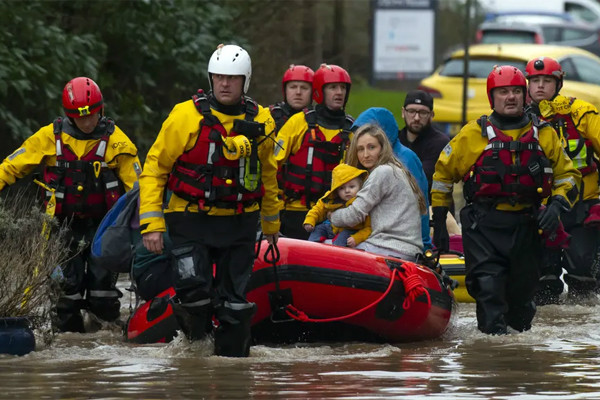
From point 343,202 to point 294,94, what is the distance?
2.37 metres

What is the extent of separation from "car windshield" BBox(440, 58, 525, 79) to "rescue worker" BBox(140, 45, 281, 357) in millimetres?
14950

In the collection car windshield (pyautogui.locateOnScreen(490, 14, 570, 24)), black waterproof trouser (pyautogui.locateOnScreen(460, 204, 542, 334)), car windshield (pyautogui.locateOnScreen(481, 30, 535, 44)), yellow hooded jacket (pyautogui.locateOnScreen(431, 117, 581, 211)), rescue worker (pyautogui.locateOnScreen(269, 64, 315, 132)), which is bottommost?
black waterproof trouser (pyautogui.locateOnScreen(460, 204, 542, 334))

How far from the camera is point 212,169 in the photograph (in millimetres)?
9250

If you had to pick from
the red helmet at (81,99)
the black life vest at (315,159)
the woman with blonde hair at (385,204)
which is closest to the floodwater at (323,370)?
the woman with blonde hair at (385,204)

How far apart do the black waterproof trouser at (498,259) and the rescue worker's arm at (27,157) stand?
2830mm

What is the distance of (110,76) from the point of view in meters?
18.7

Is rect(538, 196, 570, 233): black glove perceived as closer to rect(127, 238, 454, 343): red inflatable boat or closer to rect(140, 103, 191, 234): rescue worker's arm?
rect(127, 238, 454, 343): red inflatable boat

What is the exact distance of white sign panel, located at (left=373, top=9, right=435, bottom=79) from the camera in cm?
2506

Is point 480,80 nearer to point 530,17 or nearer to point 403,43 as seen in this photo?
point 403,43

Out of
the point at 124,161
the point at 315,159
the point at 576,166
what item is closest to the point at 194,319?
the point at 124,161

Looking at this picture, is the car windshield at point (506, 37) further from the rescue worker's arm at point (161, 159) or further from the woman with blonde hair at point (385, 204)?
the rescue worker's arm at point (161, 159)

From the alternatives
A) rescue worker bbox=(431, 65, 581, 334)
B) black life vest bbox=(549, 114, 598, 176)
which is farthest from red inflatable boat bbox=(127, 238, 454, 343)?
black life vest bbox=(549, 114, 598, 176)

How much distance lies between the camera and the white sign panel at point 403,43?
82.2 ft

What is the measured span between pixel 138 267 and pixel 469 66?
14702 mm
